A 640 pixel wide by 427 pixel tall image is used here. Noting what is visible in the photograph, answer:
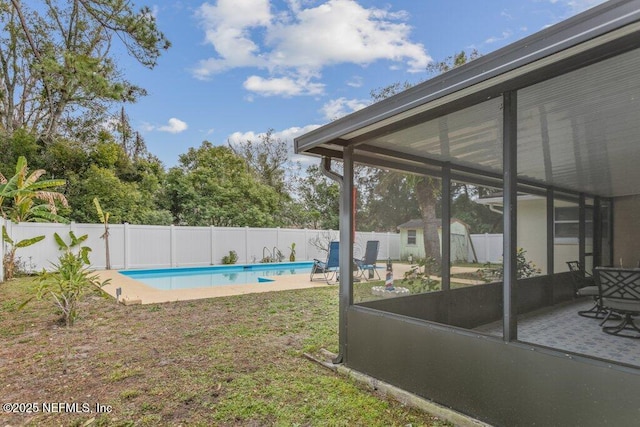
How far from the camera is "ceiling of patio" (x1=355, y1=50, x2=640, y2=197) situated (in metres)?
2.58

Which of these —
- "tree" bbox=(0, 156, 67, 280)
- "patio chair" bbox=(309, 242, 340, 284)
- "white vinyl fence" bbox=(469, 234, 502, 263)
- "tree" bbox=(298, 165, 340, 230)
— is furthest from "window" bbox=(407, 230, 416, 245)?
"tree" bbox=(298, 165, 340, 230)

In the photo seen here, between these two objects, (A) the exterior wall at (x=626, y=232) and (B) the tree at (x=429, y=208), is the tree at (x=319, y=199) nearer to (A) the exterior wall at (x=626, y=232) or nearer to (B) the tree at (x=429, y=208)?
(A) the exterior wall at (x=626, y=232)

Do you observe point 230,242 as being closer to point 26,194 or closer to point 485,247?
point 26,194

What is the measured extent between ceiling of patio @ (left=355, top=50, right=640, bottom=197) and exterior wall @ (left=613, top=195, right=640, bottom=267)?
81.1 inches

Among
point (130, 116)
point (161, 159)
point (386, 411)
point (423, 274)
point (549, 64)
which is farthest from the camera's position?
point (161, 159)

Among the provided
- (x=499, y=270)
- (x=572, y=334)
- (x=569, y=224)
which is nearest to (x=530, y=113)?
(x=499, y=270)

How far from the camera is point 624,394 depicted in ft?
6.82

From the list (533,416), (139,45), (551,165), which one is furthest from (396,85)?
(533,416)

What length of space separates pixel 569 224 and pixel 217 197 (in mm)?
14705

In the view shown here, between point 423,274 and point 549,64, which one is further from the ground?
point 549,64

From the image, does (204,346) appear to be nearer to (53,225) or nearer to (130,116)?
(53,225)

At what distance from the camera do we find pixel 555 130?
3.62 m

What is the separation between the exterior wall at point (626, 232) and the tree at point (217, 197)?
14001 mm

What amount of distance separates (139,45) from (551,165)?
10.4m
